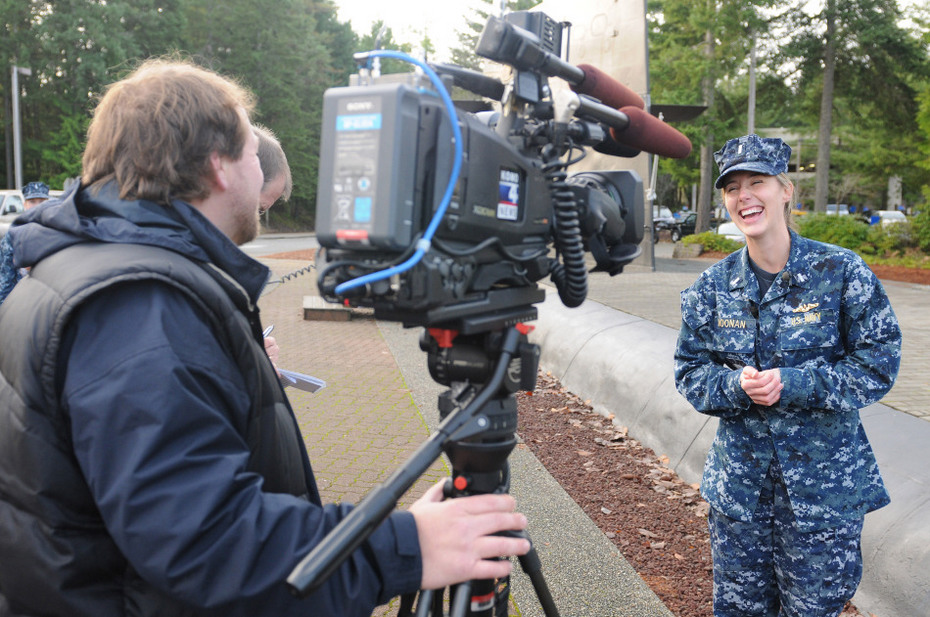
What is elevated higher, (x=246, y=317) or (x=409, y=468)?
(x=246, y=317)

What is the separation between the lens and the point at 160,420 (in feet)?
3.93

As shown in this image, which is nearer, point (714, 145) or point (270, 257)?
point (270, 257)

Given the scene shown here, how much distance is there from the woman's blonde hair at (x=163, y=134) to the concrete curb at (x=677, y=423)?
3034 mm

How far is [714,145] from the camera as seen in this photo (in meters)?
28.6

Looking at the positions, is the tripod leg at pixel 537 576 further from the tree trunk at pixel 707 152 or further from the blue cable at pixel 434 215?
the tree trunk at pixel 707 152

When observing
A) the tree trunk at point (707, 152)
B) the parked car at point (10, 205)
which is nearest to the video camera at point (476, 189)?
the parked car at point (10, 205)

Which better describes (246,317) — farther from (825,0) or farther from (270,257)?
(825,0)

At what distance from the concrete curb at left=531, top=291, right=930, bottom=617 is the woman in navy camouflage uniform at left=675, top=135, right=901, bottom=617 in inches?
26.1

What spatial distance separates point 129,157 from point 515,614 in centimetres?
265

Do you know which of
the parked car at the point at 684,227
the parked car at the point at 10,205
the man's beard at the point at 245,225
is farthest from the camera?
the parked car at the point at 684,227

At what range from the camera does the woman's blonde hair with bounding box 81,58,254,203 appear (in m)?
1.47

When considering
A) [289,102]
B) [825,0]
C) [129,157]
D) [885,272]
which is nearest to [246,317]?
[129,157]

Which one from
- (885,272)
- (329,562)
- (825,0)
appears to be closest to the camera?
(329,562)

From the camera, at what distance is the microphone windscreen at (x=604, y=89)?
6.28ft
